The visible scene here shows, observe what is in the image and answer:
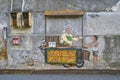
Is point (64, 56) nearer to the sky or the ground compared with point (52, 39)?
nearer to the ground

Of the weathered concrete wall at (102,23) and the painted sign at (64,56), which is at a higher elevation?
the weathered concrete wall at (102,23)

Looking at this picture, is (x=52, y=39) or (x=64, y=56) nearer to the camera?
(x=64, y=56)

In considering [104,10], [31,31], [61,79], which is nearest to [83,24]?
[104,10]

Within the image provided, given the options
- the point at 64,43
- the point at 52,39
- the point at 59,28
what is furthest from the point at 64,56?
the point at 59,28

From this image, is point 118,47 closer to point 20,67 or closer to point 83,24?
point 83,24

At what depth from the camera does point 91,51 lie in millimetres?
19906

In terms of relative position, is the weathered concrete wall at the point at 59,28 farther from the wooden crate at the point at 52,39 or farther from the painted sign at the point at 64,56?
the painted sign at the point at 64,56

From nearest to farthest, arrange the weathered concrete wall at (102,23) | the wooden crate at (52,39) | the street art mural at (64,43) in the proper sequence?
the weathered concrete wall at (102,23) → the street art mural at (64,43) → the wooden crate at (52,39)

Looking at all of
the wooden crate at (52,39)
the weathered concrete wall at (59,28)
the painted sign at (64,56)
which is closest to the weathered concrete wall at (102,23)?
the weathered concrete wall at (59,28)

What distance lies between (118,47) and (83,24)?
6.10 ft

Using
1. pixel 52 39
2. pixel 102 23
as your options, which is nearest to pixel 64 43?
pixel 52 39

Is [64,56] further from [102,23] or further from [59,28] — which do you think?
[102,23]

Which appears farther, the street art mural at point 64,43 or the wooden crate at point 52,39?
the wooden crate at point 52,39

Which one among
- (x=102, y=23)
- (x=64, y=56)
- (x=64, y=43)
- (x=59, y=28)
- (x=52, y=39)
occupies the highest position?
(x=102, y=23)
